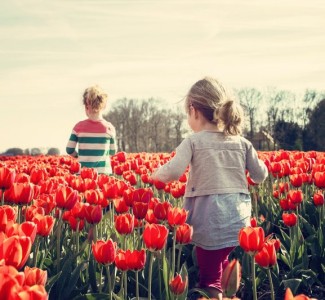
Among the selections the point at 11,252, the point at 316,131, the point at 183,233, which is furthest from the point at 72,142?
the point at 316,131

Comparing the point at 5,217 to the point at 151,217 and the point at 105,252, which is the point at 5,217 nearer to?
the point at 105,252

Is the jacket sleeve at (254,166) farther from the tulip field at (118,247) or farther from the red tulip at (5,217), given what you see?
the red tulip at (5,217)

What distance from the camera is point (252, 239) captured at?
3.06 m

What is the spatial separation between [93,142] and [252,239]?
211 inches

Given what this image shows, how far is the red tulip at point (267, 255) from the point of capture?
3.13 meters

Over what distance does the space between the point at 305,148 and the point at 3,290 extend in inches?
1796

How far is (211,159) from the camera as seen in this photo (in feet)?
14.9

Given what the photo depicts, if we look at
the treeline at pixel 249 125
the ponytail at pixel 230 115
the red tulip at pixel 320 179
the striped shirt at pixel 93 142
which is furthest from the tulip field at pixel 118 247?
the treeline at pixel 249 125

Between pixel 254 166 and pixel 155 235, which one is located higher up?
pixel 254 166

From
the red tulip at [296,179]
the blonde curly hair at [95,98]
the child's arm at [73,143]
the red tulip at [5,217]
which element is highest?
the blonde curly hair at [95,98]

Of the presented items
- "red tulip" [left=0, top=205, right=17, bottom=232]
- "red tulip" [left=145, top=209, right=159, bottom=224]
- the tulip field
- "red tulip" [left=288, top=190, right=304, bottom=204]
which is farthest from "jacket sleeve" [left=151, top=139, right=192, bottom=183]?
"red tulip" [left=0, top=205, right=17, bottom=232]

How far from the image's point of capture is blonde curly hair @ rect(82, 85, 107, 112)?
7.79 meters

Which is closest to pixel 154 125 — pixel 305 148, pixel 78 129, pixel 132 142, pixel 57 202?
pixel 132 142

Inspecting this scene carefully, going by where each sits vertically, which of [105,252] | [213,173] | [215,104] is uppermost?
[215,104]
